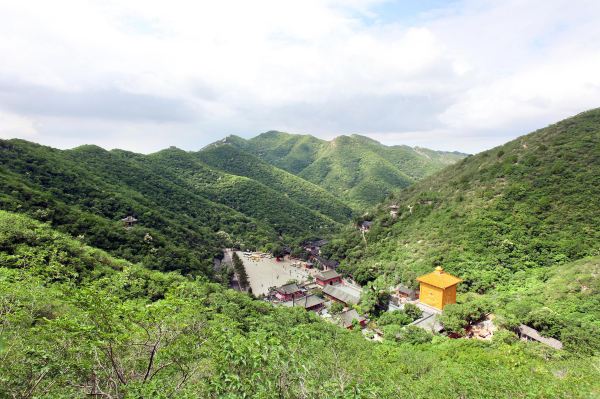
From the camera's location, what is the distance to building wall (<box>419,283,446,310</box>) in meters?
24.7

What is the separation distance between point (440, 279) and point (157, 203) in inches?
1835

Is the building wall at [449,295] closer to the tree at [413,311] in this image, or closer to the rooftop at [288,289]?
the tree at [413,311]

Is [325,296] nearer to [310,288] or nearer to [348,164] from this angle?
[310,288]

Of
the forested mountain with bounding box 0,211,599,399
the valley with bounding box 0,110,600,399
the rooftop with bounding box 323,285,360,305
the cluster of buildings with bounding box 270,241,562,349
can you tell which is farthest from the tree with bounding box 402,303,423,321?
the forested mountain with bounding box 0,211,599,399

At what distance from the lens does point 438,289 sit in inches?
977

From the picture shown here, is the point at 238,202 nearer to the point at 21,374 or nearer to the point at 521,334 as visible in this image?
the point at 521,334

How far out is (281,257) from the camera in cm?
5709

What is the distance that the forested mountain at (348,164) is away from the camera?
4564 inches

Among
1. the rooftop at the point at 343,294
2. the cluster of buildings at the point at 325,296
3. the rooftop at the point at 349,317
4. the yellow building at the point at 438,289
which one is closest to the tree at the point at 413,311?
the yellow building at the point at 438,289

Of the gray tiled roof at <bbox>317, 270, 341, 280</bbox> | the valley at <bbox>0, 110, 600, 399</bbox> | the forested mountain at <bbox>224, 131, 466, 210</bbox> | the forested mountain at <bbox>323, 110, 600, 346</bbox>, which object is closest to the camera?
the valley at <bbox>0, 110, 600, 399</bbox>

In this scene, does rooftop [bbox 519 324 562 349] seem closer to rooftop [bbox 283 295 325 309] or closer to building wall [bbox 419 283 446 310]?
building wall [bbox 419 283 446 310]

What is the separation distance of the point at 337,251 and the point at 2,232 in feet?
129

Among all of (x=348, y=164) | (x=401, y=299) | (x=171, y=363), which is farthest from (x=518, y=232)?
(x=348, y=164)

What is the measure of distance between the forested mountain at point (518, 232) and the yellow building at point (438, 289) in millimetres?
1841
